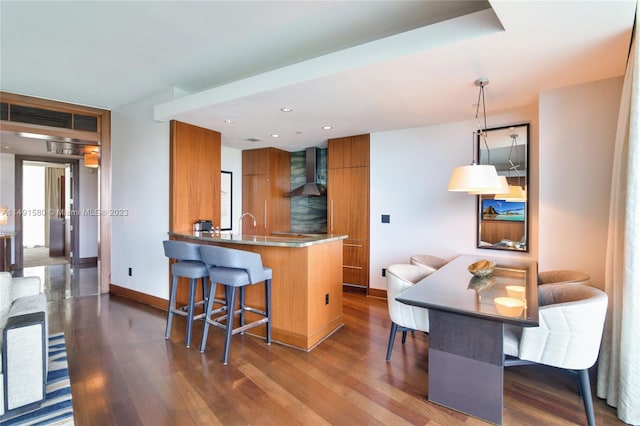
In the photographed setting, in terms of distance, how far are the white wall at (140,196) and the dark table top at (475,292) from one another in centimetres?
322

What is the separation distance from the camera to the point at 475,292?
1.98 metres

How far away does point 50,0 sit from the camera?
209cm

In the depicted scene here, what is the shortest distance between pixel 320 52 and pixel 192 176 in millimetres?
2251

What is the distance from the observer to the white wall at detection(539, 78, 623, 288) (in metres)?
2.49

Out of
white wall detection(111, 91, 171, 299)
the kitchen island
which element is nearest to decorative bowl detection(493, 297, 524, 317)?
the kitchen island

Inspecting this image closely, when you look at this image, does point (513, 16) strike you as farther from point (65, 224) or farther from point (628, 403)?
point (65, 224)

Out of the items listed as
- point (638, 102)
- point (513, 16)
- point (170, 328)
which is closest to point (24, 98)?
point (170, 328)

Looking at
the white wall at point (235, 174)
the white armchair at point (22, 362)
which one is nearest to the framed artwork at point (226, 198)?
the white wall at point (235, 174)

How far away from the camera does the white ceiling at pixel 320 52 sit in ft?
6.33

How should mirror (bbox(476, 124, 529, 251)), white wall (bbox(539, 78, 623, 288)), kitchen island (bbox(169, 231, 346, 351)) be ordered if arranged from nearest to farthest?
1. white wall (bbox(539, 78, 623, 288))
2. kitchen island (bbox(169, 231, 346, 351))
3. mirror (bbox(476, 124, 529, 251))

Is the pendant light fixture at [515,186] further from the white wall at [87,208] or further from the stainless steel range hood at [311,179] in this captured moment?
the white wall at [87,208]

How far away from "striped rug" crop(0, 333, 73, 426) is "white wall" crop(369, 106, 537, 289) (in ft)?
11.4

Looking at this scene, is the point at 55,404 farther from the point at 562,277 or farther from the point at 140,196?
the point at 562,277

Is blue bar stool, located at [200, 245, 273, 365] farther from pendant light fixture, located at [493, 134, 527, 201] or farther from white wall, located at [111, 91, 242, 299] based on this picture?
pendant light fixture, located at [493, 134, 527, 201]
